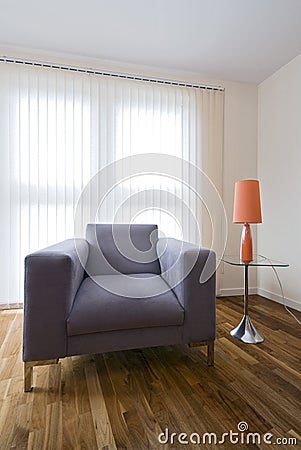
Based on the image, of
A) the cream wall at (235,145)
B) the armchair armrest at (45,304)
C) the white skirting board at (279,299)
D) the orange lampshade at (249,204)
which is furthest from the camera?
the cream wall at (235,145)

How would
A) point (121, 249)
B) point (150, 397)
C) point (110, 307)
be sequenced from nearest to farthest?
point (150, 397), point (110, 307), point (121, 249)

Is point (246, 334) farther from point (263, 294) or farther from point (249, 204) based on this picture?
point (263, 294)

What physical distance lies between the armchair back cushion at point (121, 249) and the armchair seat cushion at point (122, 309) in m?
0.37

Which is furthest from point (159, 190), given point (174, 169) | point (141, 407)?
point (141, 407)

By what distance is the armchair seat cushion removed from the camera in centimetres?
137

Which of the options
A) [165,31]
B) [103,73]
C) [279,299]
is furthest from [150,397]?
[103,73]

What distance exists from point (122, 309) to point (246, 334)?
102 cm

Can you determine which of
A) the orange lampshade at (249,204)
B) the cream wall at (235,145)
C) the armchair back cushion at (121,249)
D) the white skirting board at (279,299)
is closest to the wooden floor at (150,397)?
the armchair back cushion at (121,249)

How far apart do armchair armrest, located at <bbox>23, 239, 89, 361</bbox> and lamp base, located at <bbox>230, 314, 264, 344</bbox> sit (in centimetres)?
120

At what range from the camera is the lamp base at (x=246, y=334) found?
1.90m

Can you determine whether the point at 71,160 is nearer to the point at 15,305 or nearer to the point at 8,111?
the point at 8,111

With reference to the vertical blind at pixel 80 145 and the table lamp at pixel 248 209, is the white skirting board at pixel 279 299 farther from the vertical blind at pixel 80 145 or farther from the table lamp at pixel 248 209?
the table lamp at pixel 248 209

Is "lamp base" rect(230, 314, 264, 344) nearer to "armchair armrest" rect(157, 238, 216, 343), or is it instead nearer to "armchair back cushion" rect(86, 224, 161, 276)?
"armchair armrest" rect(157, 238, 216, 343)

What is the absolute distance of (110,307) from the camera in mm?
1406
